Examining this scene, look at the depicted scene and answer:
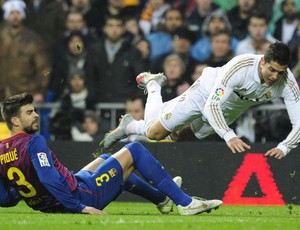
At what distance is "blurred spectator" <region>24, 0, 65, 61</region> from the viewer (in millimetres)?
18484

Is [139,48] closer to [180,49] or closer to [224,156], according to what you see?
[180,49]

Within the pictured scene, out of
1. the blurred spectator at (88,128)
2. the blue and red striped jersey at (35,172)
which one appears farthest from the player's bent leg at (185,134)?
the blue and red striped jersey at (35,172)

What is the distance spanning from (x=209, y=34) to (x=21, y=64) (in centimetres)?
346

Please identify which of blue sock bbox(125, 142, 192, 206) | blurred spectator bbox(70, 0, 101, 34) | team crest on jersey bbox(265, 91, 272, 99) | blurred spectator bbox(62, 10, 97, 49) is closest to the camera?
blue sock bbox(125, 142, 192, 206)

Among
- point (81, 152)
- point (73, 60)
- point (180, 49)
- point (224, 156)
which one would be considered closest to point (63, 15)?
point (73, 60)

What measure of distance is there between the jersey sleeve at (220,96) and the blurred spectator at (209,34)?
515cm

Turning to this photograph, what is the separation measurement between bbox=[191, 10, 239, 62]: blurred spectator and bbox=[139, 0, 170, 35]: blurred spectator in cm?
111

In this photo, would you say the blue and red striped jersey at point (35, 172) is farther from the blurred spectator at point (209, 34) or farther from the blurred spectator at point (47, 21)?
the blurred spectator at point (47, 21)

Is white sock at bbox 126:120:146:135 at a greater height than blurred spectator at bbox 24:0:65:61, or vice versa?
blurred spectator at bbox 24:0:65:61

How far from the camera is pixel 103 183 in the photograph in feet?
34.4

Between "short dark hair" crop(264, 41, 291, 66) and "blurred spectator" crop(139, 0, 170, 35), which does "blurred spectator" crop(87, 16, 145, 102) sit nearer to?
"blurred spectator" crop(139, 0, 170, 35)

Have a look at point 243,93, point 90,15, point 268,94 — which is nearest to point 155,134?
point 243,93

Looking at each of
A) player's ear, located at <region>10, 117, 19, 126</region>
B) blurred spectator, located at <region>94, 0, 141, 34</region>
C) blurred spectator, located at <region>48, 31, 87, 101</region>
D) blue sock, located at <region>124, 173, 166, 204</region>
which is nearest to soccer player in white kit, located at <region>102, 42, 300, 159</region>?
blue sock, located at <region>124, 173, 166, 204</region>

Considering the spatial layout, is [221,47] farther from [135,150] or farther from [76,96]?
[135,150]
